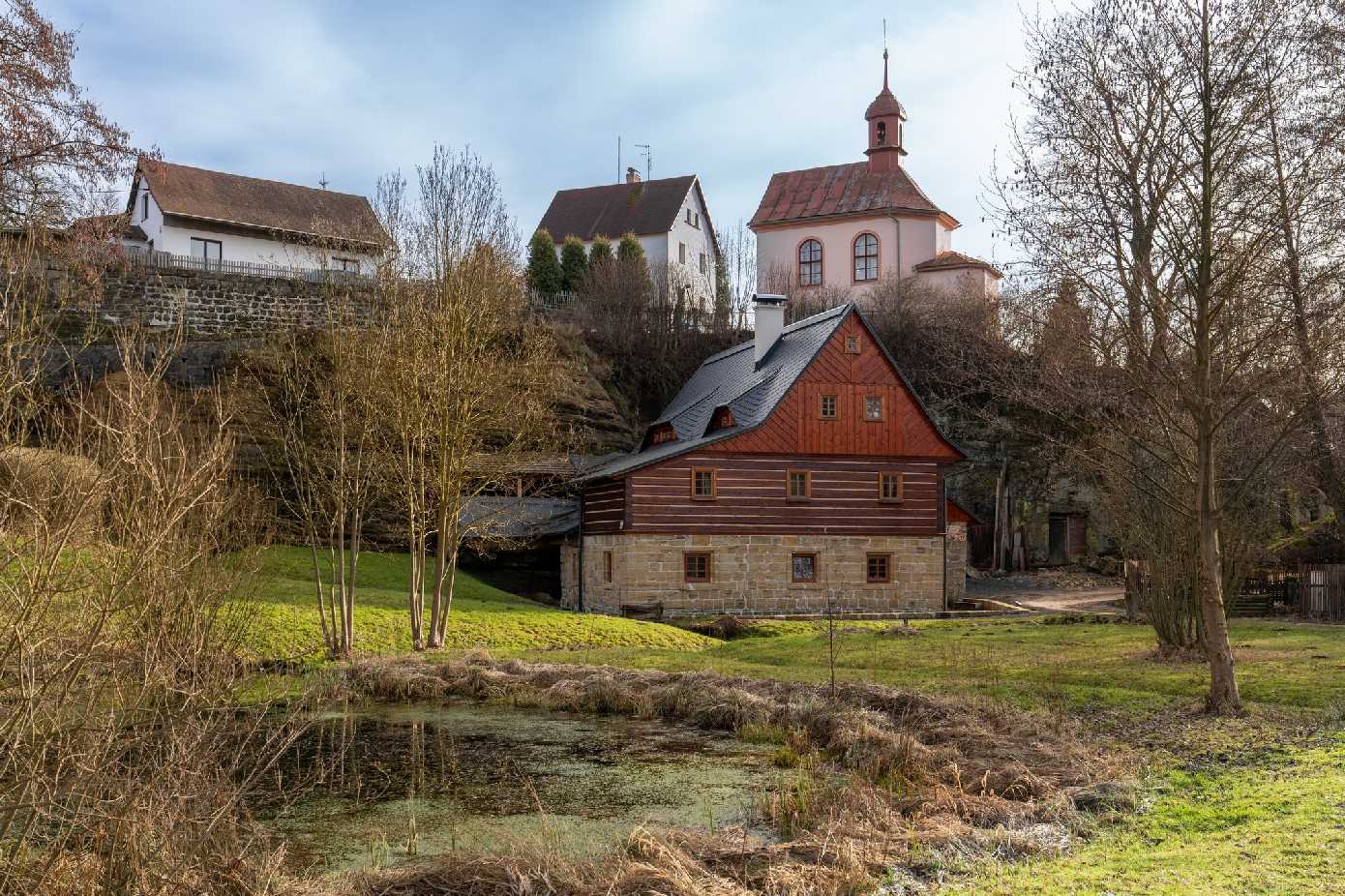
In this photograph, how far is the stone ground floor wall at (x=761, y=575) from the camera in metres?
29.6

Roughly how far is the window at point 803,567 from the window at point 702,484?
2.88 metres

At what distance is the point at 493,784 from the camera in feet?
35.6

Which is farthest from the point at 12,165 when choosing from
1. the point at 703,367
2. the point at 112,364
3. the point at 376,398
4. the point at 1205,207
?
the point at 703,367

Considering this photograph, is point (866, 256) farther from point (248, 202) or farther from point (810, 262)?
point (248, 202)

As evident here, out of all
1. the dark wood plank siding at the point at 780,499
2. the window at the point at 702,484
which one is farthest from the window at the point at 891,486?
the window at the point at 702,484

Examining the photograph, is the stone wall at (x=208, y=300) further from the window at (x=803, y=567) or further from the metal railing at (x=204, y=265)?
the window at (x=803, y=567)

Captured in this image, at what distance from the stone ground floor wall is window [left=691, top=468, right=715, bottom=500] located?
1.11 m

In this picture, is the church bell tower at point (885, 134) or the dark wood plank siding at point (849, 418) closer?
the dark wood plank siding at point (849, 418)

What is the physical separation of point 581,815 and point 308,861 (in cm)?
229

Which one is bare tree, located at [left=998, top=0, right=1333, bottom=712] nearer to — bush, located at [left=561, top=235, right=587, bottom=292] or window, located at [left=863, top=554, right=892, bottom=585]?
window, located at [left=863, top=554, right=892, bottom=585]

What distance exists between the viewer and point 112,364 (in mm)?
33094

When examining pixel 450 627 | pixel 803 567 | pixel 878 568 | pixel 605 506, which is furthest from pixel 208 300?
pixel 878 568

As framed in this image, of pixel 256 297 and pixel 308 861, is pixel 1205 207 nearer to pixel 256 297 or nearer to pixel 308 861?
pixel 308 861

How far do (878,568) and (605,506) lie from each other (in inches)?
301
